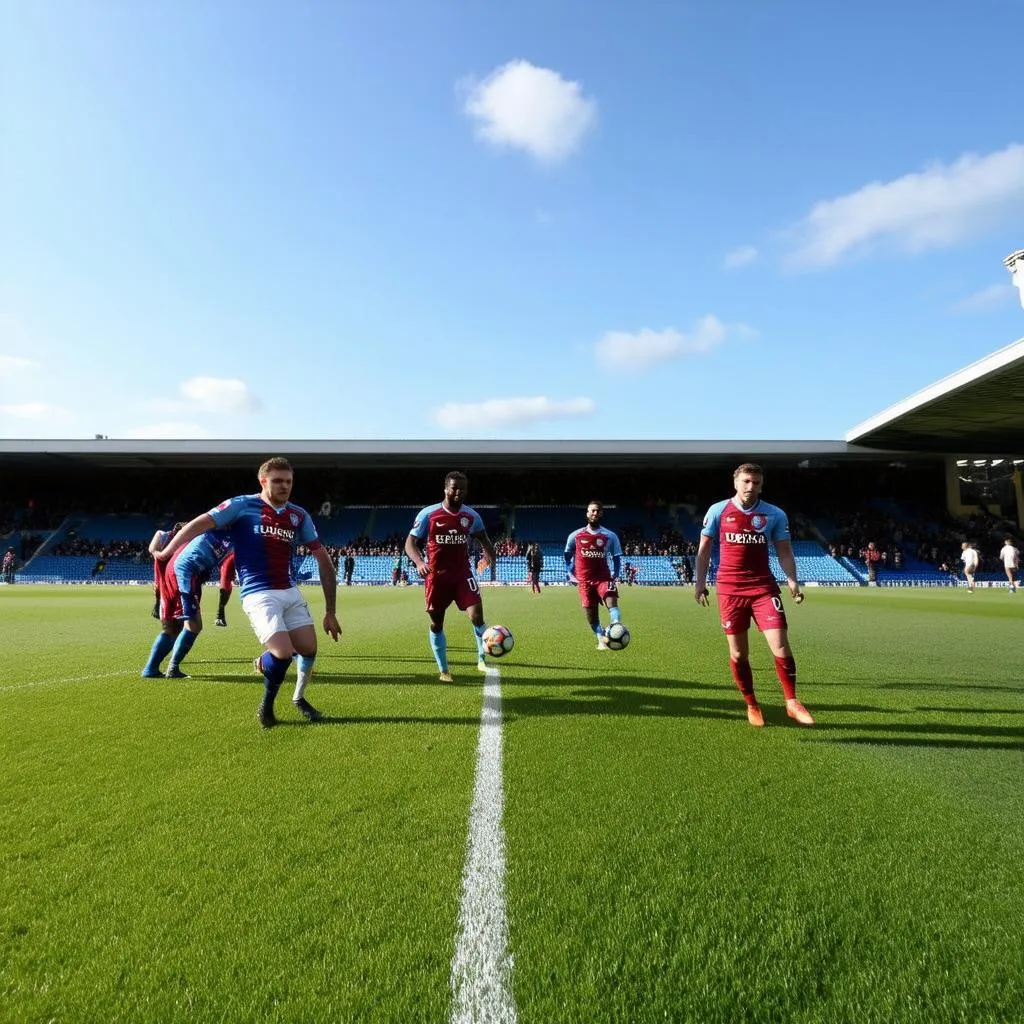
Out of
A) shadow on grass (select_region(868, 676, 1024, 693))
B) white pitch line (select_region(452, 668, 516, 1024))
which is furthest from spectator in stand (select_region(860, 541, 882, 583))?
white pitch line (select_region(452, 668, 516, 1024))

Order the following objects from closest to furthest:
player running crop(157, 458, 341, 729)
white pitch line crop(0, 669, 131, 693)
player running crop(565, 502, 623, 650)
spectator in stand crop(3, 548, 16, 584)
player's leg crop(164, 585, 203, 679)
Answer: player running crop(157, 458, 341, 729), white pitch line crop(0, 669, 131, 693), player's leg crop(164, 585, 203, 679), player running crop(565, 502, 623, 650), spectator in stand crop(3, 548, 16, 584)

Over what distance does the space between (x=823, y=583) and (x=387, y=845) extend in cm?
3836

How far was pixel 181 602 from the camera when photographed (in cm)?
720

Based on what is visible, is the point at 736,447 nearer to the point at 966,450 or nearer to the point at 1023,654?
the point at 966,450

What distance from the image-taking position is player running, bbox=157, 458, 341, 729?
4.75m

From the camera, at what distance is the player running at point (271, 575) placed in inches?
187

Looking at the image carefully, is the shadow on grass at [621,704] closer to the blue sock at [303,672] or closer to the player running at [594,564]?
the blue sock at [303,672]

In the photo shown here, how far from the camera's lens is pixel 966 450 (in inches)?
1502

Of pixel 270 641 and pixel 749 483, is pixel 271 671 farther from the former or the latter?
pixel 749 483

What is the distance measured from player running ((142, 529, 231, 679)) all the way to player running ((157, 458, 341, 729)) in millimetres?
1994

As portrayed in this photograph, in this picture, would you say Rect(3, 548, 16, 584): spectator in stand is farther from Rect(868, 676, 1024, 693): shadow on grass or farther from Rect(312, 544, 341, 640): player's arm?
Rect(868, 676, 1024, 693): shadow on grass

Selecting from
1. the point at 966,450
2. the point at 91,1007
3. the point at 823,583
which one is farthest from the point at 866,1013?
the point at 966,450

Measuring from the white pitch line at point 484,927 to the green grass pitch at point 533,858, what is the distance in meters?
0.04

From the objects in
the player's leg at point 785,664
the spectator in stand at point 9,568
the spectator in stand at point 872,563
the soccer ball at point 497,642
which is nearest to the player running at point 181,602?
the soccer ball at point 497,642
